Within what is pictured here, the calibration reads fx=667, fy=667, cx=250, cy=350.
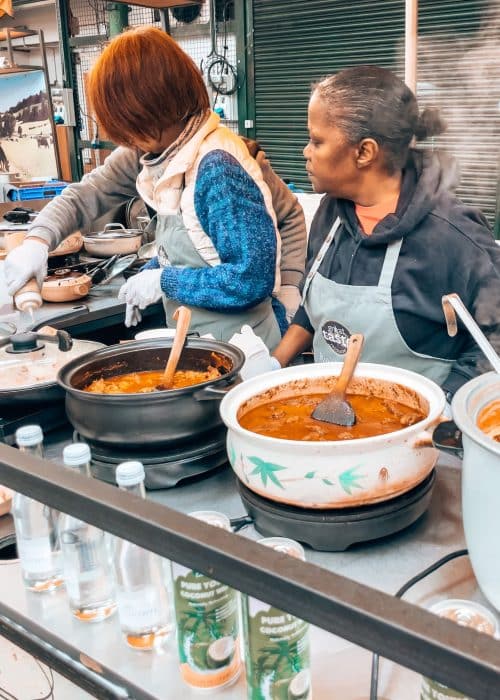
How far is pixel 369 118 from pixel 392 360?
0.67 metres

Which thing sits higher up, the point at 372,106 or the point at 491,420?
the point at 372,106

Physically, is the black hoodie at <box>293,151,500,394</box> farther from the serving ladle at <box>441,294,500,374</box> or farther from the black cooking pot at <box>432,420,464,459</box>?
the black cooking pot at <box>432,420,464,459</box>

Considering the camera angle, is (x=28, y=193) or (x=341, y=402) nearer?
(x=341, y=402)

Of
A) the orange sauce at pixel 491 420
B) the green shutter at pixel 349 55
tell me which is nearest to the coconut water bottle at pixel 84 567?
the orange sauce at pixel 491 420

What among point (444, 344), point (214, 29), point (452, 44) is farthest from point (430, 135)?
point (214, 29)

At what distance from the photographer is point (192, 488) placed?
1364 millimetres

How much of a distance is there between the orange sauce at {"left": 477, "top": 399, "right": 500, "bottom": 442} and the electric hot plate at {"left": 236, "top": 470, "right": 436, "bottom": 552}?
19 cm

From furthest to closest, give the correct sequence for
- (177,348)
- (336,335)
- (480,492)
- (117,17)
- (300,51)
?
1. (117,17)
2. (300,51)
3. (336,335)
4. (177,348)
5. (480,492)

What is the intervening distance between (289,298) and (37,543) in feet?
5.72

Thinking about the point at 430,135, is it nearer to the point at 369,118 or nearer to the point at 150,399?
the point at 369,118

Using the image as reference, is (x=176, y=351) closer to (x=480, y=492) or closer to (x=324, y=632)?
(x=324, y=632)

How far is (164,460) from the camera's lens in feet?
4.28

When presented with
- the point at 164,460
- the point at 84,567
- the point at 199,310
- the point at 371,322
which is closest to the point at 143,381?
the point at 164,460

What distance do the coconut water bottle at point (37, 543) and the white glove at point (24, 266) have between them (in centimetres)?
128
